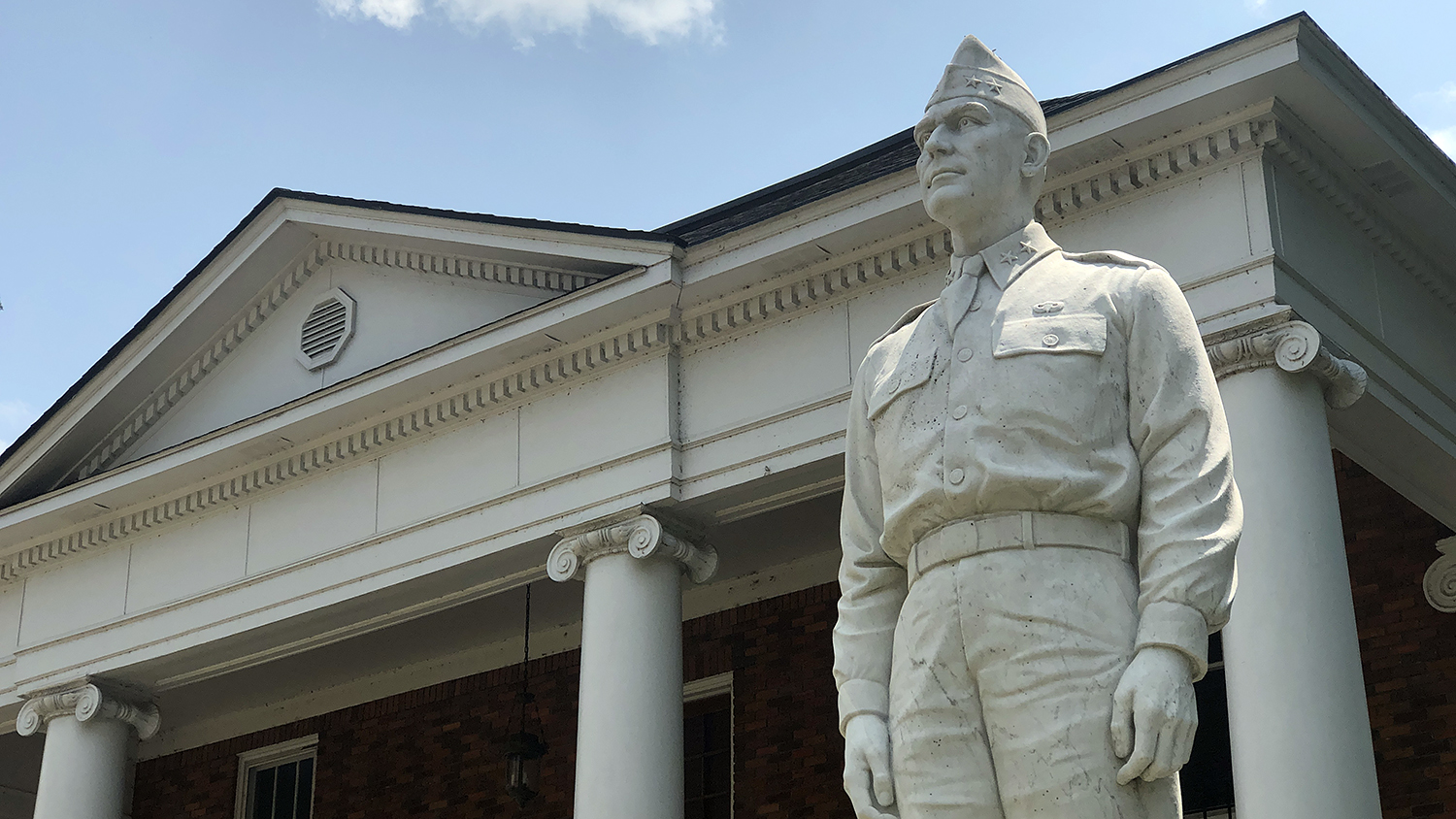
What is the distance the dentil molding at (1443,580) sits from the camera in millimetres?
12375

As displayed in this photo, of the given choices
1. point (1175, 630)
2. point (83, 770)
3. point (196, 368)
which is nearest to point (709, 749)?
point (83, 770)

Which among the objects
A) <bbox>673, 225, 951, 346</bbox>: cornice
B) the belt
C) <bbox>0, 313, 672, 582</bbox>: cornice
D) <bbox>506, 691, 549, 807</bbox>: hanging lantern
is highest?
<bbox>673, 225, 951, 346</bbox>: cornice

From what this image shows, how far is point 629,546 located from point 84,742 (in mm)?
5460

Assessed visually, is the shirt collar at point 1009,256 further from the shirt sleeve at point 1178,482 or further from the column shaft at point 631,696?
the column shaft at point 631,696

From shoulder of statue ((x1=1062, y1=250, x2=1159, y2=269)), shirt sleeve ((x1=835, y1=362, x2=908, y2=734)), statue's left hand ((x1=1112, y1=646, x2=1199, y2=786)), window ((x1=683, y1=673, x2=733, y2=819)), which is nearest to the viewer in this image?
statue's left hand ((x1=1112, y1=646, x2=1199, y2=786))

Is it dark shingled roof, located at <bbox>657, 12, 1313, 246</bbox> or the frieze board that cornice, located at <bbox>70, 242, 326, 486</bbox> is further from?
dark shingled roof, located at <bbox>657, 12, 1313, 246</bbox>

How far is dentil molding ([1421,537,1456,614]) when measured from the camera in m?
12.4

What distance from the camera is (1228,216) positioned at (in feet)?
33.1

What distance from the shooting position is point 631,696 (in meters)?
11.3

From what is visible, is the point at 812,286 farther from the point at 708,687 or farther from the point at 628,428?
the point at 708,687

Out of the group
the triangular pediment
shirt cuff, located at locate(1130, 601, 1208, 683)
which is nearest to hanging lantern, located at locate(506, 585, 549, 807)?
the triangular pediment

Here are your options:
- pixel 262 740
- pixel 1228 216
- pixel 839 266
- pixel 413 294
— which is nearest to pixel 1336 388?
pixel 1228 216

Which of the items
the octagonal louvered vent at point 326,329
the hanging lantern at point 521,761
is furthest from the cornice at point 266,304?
the hanging lantern at point 521,761

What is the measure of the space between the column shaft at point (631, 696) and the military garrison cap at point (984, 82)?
274 inches
